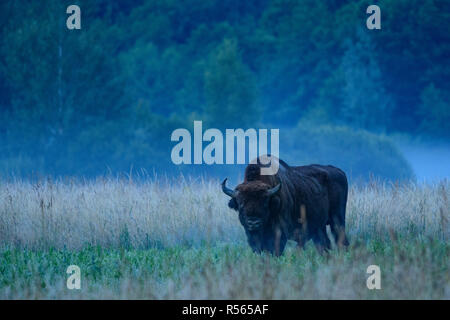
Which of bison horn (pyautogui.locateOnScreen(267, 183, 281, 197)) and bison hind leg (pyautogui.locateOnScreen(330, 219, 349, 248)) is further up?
bison horn (pyautogui.locateOnScreen(267, 183, 281, 197))

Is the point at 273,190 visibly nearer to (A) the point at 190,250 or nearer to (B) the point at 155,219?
(A) the point at 190,250

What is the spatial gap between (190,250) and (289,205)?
1.93 meters

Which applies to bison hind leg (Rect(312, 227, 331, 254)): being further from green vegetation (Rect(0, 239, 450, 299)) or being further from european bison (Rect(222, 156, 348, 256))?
green vegetation (Rect(0, 239, 450, 299))

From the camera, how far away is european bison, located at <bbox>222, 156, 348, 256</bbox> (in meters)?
11.2

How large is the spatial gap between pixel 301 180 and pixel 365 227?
2438 millimetres

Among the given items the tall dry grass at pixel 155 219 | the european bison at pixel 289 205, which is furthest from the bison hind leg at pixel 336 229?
the tall dry grass at pixel 155 219

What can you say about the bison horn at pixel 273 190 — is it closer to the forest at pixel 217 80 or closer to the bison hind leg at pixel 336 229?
the bison hind leg at pixel 336 229

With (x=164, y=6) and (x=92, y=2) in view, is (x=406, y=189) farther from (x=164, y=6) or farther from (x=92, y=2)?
(x=164, y=6)

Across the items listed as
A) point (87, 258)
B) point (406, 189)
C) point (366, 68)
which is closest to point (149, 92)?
point (366, 68)

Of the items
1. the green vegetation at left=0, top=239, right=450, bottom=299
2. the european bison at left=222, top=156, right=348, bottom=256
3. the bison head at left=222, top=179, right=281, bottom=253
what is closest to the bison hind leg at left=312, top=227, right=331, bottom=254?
the european bison at left=222, top=156, right=348, bottom=256

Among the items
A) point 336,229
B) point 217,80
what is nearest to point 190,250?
point 336,229

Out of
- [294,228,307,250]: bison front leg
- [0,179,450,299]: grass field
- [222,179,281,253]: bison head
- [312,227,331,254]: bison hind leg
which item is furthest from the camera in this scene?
[312,227,331,254]: bison hind leg

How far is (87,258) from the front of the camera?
40.2 ft

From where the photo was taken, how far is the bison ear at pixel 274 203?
37.2 feet
